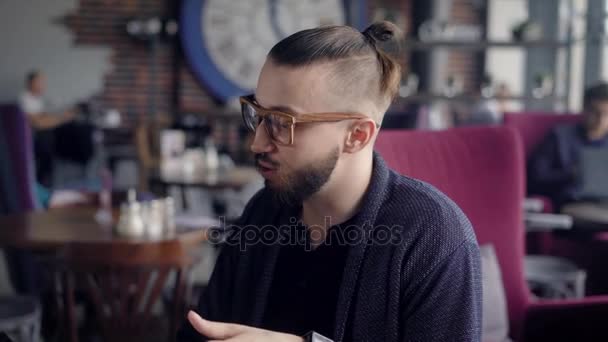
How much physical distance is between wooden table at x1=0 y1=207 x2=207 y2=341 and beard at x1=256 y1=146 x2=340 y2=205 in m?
0.91

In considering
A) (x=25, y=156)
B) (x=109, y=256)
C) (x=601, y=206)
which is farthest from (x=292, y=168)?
(x=601, y=206)

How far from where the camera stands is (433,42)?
5207 mm

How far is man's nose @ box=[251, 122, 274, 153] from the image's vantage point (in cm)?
118

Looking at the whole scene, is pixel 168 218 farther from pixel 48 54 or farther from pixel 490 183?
pixel 48 54

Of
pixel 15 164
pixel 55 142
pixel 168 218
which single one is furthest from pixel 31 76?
pixel 168 218

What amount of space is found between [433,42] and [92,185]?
2.83 meters

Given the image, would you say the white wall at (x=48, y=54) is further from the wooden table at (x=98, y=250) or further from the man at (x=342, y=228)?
the man at (x=342, y=228)

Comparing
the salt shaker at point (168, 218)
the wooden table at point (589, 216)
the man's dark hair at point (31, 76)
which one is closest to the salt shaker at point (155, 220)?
the salt shaker at point (168, 218)

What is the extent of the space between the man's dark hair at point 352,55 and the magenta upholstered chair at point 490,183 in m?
0.68

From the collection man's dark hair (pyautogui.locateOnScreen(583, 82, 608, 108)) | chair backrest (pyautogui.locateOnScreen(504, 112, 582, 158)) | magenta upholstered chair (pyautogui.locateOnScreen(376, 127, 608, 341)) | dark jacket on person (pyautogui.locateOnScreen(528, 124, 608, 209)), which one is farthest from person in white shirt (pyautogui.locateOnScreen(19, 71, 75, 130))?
magenta upholstered chair (pyautogui.locateOnScreen(376, 127, 608, 341))

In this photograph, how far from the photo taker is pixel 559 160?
3.80 m

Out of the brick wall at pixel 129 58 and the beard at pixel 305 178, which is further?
the brick wall at pixel 129 58

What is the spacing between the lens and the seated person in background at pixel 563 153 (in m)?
3.76

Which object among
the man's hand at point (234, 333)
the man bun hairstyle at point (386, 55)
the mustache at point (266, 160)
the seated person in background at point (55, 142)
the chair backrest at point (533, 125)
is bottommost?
the seated person in background at point (55, 142)
